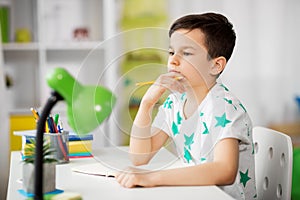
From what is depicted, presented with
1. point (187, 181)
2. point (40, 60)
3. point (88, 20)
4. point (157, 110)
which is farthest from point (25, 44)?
point (187, 181)

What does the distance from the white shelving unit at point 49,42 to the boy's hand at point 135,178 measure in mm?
2282

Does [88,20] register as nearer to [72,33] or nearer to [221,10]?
[72,33]

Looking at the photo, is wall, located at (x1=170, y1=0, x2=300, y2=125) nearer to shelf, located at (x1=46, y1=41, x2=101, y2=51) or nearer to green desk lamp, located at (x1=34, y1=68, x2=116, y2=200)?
shelf, located at (x1=46, y1=41, x2=101, y2=51)

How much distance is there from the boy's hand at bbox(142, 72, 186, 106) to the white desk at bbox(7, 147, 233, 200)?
13 cm

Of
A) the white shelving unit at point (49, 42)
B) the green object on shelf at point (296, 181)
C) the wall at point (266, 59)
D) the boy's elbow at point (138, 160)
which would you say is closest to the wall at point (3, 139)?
the white shelving unit at point (49, 42)

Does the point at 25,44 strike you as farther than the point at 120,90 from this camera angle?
Yes

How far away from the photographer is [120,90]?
121 cm

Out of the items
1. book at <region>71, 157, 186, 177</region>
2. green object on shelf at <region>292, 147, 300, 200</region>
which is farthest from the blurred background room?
book at <region>71, 157, 186, 177</region>

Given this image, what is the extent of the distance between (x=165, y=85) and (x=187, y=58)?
83mm

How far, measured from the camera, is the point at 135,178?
1.14m

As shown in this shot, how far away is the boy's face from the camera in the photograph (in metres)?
1.18

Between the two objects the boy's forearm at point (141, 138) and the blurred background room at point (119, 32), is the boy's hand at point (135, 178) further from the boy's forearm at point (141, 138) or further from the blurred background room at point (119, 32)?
the blurred background room at point (119, 32)

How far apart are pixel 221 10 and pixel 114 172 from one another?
2523 mm

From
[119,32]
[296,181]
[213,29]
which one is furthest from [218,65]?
[119,32]
